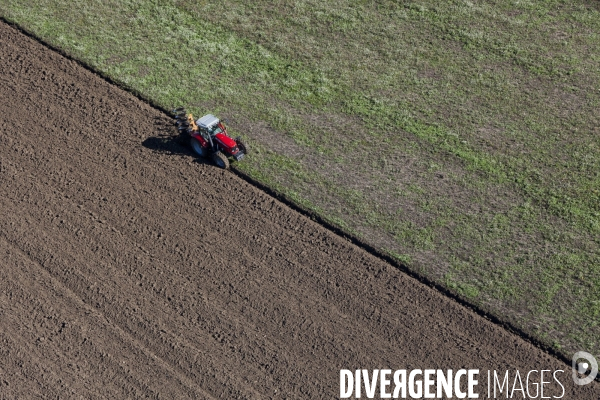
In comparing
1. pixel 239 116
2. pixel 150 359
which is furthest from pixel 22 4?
pixel 150 359

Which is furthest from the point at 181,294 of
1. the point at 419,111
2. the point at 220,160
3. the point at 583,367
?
the point at 583,367

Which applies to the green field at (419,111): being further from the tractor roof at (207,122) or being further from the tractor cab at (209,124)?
the tractor roof at (207,122)

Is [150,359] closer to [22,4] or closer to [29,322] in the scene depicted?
[29,322]

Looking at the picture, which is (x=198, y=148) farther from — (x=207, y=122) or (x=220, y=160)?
(x=207, y=122)

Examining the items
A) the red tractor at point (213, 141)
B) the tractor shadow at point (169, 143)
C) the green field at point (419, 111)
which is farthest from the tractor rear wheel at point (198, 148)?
the green field at point (419, 111)

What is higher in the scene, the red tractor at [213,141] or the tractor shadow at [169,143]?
the red tractor at [213,141]

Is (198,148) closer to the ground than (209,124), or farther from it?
closer to the ground

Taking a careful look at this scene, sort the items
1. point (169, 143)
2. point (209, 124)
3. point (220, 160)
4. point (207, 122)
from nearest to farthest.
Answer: point (209, 124) < point (207, 122) < point (220, 160) < point (169, 143)

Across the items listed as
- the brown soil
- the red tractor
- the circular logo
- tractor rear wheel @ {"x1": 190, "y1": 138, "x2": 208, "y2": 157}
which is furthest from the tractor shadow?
the circular logo
